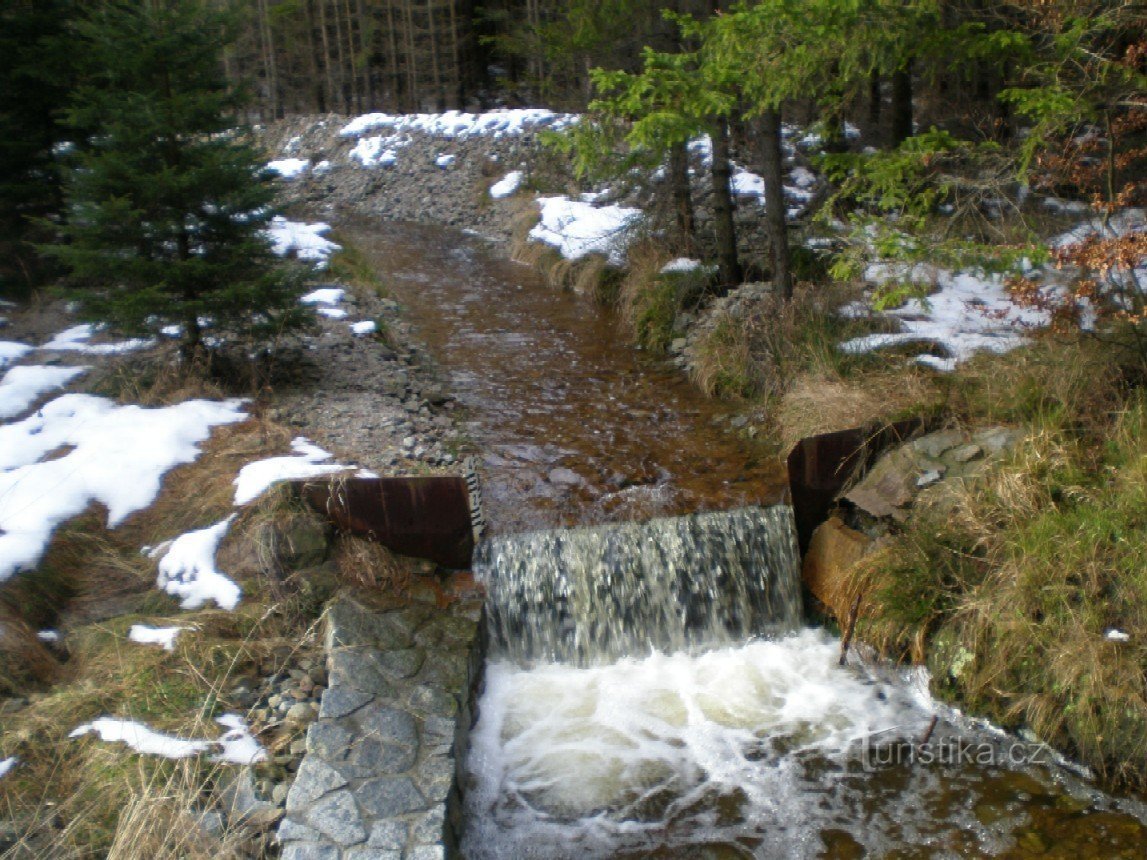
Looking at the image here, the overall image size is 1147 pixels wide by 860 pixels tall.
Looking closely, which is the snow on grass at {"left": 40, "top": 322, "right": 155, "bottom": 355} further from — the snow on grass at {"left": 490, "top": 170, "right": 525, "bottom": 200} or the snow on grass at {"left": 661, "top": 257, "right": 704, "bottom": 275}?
the snow on grass at {"left": 490, "top": 170, "right": 525, "bottom": 200}

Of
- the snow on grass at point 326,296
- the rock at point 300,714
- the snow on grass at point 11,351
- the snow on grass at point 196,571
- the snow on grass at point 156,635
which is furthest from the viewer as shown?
the snow on grass at point 326,296

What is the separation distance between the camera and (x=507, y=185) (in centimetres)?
1816

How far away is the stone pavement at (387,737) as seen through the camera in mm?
4016

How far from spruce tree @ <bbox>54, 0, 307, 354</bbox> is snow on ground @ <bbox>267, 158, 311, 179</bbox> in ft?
60.2

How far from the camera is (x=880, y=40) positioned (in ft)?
20.4

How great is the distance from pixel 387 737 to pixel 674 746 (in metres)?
1.69

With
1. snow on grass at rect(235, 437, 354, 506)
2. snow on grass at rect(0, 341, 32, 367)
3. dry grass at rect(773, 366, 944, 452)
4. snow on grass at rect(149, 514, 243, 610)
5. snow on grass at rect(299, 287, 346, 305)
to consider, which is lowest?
snow on grass at rect(149, 514, 243, 610)

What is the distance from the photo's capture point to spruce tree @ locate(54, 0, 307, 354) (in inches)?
277

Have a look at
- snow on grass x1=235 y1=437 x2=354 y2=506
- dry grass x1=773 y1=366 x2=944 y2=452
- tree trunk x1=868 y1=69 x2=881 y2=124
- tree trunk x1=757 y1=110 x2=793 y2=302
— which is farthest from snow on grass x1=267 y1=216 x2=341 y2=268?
tree trunk x1=868 y1=69 x2=881 y2=124

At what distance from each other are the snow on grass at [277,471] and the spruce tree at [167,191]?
1773 millimetres

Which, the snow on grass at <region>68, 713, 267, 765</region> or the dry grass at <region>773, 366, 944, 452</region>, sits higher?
the dry grass at <region>773, 366, 944, 452</region>

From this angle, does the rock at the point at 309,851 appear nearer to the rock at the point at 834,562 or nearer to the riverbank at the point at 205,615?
the riverbank at the point at 205,615

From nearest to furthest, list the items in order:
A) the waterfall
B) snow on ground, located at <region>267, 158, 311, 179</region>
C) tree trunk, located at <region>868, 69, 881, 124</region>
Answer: the waterfall
tree trunk, located at <region>868, 69, 881, 124</region>
snow on ground, located at <region>267, 158, 311, 179</region>

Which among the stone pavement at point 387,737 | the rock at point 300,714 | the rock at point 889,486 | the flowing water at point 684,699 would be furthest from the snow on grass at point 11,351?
the rock at point 889,486
